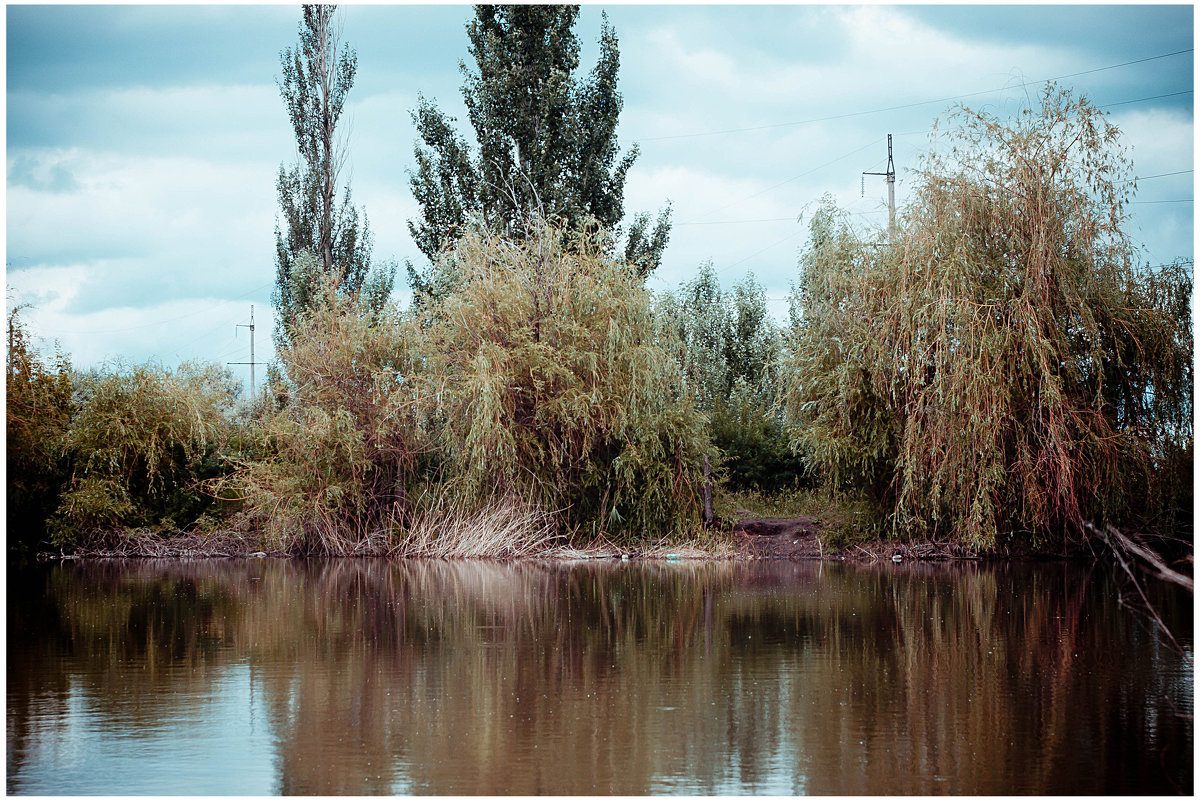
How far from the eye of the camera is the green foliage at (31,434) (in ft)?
60.7

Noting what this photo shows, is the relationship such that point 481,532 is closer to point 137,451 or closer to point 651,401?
point 651,401

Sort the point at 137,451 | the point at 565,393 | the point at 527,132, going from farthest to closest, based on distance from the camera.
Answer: the point at 527,132 < the point at 137,451 < the point at 565,393

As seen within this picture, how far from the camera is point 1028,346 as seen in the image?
14.8 metres

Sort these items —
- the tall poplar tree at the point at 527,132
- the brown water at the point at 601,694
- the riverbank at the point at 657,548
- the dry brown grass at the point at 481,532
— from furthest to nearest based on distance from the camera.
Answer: the tall poplar tree at the point at 527,132 → the dry brown grass at the point at 481,532 → the riverbank at the point at 657,548 → the brown water at the point at 601,694

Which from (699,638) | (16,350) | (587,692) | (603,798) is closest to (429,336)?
(16,350)

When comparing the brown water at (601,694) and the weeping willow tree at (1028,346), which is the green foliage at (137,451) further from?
the weeping willow tree at (1028,346)

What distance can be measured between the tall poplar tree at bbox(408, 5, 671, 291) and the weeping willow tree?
7.35 metres

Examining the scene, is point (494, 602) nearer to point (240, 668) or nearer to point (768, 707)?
point (240, 668)

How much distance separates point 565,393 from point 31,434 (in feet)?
31.7

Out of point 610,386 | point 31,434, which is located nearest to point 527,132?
point 610,386

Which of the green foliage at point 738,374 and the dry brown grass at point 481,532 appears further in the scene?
the green foliage at point 738,374

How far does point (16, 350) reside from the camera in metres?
19.1

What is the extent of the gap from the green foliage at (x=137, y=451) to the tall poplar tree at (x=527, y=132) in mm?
6237

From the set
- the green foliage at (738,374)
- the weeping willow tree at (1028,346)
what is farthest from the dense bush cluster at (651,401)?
the green foliage at (738,374)
